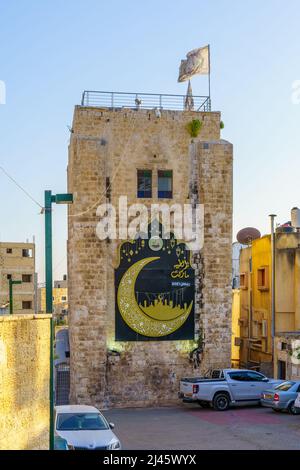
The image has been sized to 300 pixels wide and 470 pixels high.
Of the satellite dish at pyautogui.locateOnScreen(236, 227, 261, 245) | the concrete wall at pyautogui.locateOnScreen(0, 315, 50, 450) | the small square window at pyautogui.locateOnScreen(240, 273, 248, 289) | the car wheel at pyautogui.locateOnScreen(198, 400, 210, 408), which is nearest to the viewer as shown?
the concrete wall at pyautogui.locateOnScreen(0, 315, 50, 450)

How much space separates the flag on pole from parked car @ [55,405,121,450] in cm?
1753

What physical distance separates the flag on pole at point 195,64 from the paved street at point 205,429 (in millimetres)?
14496

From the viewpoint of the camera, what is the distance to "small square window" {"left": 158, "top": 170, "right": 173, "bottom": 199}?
28.7 m

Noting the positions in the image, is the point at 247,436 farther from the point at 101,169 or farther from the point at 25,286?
the point at 25,286

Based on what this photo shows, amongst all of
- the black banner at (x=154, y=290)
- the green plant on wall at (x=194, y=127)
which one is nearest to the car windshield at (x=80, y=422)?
the black banner at (x=154, y=290)

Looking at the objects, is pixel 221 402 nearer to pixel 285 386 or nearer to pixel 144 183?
pixel 285 386

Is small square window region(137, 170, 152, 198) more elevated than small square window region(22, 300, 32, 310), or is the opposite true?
small square window region(137, 170, 152, 198)

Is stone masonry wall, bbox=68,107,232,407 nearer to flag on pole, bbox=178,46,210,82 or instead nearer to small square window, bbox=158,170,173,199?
small square window, bbox=158,170,173,199

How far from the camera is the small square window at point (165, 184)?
28734 mm

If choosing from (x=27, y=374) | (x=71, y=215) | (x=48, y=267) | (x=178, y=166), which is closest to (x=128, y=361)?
(x=71, y=215)

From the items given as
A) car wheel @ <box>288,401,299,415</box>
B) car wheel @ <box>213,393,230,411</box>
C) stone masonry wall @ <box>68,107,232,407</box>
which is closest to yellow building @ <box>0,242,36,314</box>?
stone masonry wall @ <box>68,107,232,407</box>

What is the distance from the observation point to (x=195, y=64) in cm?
3056

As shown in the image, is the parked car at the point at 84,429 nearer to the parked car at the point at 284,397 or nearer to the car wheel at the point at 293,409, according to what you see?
the parked car at the point at 284,397

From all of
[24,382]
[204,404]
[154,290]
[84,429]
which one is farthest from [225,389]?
[24,382]
